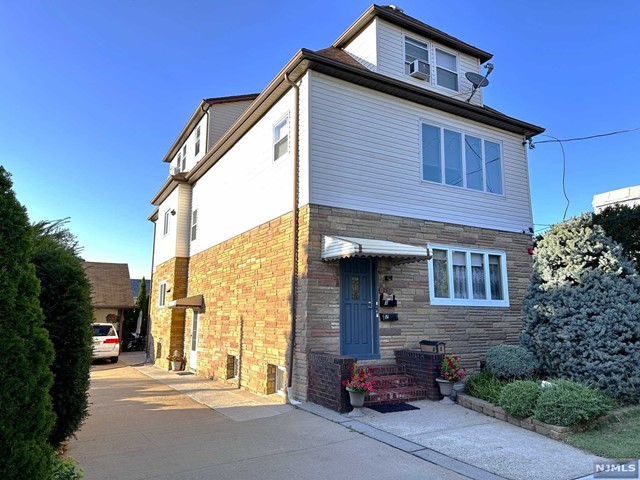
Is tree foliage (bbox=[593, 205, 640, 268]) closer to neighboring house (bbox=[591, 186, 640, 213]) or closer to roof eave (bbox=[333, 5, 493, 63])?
neighboring house (bbox=[591, 186, 640, 213])

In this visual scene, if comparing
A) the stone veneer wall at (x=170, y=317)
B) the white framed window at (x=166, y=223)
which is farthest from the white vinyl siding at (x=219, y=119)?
the stone veneer wall at (x=170, y=317)

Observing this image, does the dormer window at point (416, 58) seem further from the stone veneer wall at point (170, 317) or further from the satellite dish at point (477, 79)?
the stone veneer wall at point (170, 317)

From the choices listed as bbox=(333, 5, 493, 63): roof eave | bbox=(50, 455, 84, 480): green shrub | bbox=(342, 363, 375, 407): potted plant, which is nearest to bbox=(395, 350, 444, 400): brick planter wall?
bbox=(342, 363, 375, 407): potted plant

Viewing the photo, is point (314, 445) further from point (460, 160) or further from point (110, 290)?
point (110, 290)

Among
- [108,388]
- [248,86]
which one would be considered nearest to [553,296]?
[108,388]

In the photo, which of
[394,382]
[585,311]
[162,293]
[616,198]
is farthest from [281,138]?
[616,198]

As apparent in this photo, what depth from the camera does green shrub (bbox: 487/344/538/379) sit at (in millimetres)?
8258

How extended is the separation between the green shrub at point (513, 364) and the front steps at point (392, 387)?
1.54 m

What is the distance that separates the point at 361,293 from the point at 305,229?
1.80 m

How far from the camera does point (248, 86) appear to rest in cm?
1711

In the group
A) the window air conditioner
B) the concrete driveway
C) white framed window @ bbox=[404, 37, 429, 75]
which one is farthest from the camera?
white framed window @ bbox=[404, 37, 429, 75]

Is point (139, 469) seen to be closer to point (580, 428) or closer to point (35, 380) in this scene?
point (35, 380)

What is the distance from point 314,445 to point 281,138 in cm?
695

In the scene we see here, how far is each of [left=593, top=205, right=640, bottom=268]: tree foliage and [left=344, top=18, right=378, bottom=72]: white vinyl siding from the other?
11.7 metres
